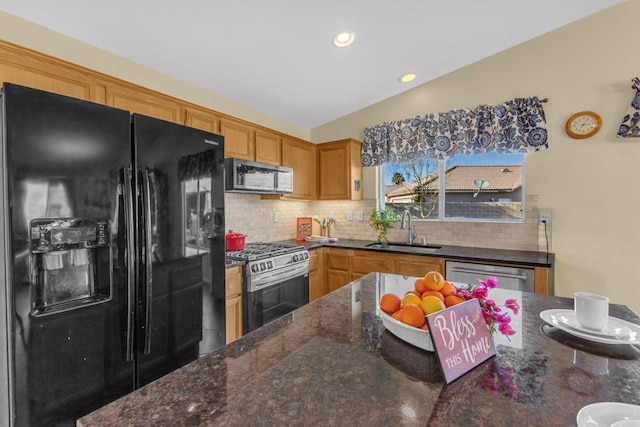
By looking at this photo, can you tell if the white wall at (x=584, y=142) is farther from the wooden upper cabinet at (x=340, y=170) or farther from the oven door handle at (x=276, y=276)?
the oven door handle at (x=276, y=276)

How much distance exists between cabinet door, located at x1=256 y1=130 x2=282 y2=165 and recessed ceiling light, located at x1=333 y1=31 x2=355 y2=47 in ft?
3.89

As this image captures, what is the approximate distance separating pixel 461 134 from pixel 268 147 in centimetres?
210

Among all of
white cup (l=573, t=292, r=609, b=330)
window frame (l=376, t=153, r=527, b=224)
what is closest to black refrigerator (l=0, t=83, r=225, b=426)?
white cup (l=573, t=292, r=609, b=330)

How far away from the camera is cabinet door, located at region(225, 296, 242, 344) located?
231cm

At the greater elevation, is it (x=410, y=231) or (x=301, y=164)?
(x=301, y=164)

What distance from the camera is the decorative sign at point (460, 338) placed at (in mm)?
663

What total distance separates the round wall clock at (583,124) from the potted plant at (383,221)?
182cm

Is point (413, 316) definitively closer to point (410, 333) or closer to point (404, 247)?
point (410, 333)

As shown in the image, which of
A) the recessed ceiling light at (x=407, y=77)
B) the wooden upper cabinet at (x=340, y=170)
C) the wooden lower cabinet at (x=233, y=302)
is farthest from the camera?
the wooden upper cabinet at (x=340, y=170)

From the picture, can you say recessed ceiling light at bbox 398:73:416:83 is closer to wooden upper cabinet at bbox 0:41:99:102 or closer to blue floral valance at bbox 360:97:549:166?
blue floral valance at bbox 360:97:549:166

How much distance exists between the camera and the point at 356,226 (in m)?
3.98

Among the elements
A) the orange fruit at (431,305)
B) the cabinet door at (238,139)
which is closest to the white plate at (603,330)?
the orange fruit at (431,305)

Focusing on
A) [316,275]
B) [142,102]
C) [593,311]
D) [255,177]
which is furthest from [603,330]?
[142,102]

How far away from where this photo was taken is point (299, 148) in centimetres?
367
